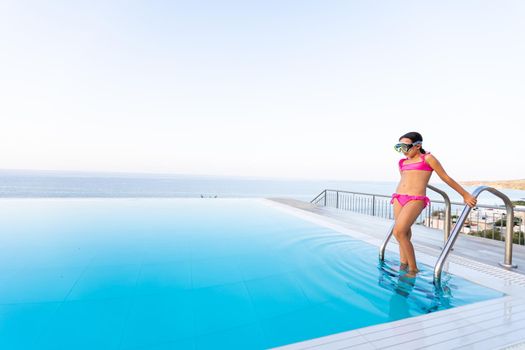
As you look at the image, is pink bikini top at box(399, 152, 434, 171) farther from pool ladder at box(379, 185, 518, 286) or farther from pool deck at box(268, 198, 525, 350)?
pool deck at box(268, 198, 525, 350)

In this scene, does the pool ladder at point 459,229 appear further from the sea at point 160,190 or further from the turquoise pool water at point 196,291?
the sea at point 160,190

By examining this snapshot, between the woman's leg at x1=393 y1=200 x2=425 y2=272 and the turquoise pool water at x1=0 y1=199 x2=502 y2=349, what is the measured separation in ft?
1.07

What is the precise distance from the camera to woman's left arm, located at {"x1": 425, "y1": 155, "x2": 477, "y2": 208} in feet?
7.70

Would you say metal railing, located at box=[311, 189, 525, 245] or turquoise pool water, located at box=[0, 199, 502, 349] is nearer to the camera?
turquoise pool water, located at box=[0, 199, 502, 349]

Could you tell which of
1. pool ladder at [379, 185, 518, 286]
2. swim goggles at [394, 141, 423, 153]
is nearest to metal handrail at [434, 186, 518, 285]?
pool ladder at [379, 185, 518, 286]

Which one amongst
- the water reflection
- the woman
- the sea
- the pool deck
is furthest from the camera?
the sea

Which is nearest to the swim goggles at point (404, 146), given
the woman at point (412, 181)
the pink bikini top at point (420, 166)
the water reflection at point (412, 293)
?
the woman at point (412, 181)

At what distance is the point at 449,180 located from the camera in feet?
7.87

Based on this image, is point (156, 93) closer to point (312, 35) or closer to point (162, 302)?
point (312, 35)

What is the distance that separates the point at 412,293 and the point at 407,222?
26.8 inches

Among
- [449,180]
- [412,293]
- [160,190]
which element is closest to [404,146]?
[449,180]

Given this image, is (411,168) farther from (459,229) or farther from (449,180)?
(459,229)

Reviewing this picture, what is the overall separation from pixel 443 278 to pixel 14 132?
3518 centimetres

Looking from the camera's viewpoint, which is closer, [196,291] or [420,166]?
[420,166]
